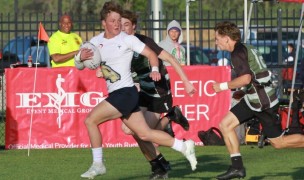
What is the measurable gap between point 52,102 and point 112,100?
580 centimetres

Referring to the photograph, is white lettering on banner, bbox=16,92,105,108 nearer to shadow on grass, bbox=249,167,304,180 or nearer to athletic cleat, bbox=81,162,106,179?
shadow on grass, bbox=249,167,304,180

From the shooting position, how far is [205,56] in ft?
103

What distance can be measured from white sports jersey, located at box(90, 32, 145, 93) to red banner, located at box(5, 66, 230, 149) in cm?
558

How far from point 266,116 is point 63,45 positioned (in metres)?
6.47

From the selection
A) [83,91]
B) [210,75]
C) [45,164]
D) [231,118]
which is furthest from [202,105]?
[231,118]

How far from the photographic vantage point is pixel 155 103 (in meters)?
14.2

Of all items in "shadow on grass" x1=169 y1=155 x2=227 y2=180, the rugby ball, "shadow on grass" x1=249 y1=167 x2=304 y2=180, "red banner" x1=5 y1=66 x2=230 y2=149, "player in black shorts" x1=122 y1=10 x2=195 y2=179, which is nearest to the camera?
the rugby ball

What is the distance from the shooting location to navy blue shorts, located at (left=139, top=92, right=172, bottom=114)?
557 inches

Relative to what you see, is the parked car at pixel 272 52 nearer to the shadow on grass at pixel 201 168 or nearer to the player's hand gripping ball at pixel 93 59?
the shadow on grass at pixel 201 168

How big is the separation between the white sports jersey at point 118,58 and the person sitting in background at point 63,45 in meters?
5.75

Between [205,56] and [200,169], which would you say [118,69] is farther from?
[205,56]

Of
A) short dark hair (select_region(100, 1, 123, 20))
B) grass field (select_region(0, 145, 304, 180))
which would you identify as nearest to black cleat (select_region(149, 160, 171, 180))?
grass field (select_region(0, 145, 304, 180))

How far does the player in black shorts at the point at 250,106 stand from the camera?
12844mm

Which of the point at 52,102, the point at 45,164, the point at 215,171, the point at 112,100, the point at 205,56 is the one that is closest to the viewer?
the point at 112,100
